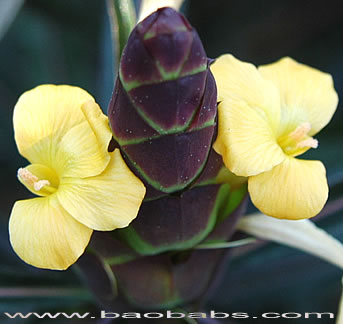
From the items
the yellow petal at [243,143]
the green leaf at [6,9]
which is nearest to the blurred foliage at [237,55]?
the green leaf at [6,9]

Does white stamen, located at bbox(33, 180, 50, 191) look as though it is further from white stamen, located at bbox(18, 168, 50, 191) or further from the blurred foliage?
the blurred foliage

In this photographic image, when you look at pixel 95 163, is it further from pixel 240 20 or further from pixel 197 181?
pixel 240 20

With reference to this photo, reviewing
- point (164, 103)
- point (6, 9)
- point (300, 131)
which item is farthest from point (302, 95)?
point (6, 9)

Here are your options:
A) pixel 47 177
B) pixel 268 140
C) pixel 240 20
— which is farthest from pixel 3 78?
pixel 268 140

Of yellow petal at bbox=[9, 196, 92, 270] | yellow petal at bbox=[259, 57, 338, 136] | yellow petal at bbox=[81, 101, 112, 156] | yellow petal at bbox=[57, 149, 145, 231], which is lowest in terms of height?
yellow petal at bbox=[9, 196, 92, 270]

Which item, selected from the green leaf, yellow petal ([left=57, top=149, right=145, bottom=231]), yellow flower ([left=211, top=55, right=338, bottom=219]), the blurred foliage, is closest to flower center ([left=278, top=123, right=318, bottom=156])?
yellow flower ([left=211, top=55, right=338, bottom=219])

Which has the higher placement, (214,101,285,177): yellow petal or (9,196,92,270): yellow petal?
(214,101,285,177): yellow petal
